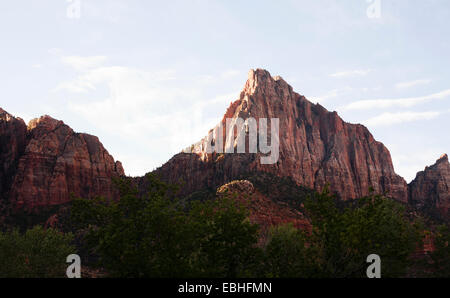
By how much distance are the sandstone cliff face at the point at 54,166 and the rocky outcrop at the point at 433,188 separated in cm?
12872

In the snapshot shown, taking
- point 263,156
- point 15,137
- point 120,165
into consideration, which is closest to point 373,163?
point 263,156

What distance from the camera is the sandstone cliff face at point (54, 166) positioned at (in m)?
118

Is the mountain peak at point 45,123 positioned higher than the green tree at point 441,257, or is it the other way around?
the mountain peak at point 45,123

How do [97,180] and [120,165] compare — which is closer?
[97,180]

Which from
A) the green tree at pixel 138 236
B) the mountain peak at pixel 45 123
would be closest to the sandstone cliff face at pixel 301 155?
the mountain peak at pixel 45 123

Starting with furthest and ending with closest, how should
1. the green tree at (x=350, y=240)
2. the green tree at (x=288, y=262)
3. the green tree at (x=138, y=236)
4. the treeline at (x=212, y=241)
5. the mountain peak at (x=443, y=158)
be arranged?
1. the mountain peak at (x=443, y=158)
2. the green tree at (x=288, y=262)
3. the green tree at (x=350, y=240)
4. the treeline at (x=212, y=241)
5. the green tree at (x=138, y=236)

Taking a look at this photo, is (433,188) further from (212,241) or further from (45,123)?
(212,241)

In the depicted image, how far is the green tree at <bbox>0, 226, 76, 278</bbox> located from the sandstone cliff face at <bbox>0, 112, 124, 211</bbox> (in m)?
64.6

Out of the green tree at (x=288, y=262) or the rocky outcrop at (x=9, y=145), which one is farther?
the rocky outcrop at (x=9, y=145)

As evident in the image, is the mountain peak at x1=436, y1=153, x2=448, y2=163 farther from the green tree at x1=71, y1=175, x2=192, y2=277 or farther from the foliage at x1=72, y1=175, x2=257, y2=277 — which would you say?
the green tree at x1=71, y1=175, x2=192, y2=277

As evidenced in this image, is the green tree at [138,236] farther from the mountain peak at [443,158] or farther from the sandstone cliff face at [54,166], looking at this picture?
the mountain peak at [443,158]

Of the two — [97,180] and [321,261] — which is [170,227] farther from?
[97,180]

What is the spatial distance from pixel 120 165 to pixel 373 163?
4350 inches

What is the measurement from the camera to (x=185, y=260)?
96.3 ft
